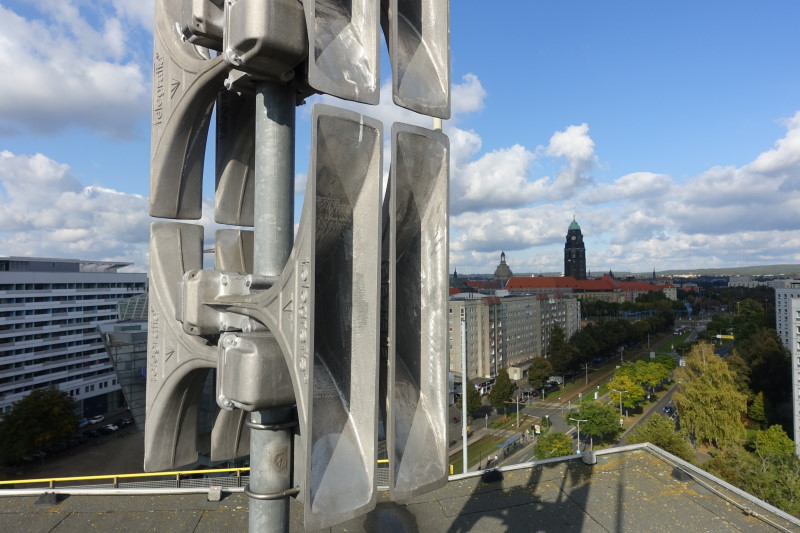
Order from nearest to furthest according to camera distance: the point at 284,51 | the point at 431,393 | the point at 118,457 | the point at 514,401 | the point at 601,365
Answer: the point at 284,51 → the point at 431,393 → the point at 118,457 → the point at 514,401 → the point at 601,365

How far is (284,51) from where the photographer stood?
467cm

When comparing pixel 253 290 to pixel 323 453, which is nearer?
pixel 323 453

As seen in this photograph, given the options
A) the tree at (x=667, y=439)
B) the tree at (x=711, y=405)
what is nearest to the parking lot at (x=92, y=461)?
the tree at (x=667, y=439)

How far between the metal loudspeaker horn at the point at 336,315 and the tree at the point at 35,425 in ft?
128

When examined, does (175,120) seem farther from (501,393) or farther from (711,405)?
(501,393)

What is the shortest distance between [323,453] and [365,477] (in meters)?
0.46

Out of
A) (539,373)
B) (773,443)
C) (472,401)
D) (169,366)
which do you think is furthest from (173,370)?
(539,373)

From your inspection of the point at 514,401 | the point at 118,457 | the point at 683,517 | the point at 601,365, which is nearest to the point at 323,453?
the point at 683,517

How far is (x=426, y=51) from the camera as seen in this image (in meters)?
5.16

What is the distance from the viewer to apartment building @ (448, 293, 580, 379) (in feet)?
193

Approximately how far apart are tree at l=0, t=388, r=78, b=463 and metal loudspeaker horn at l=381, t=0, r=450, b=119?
40.2m

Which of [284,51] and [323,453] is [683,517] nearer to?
[323,453]

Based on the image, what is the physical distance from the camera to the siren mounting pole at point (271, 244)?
203 inches

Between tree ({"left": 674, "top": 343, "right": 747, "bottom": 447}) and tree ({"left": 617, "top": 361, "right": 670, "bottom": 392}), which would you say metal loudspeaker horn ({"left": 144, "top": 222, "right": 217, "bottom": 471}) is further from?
tree ({"left": 617, "top": 361, "right": 670, "bottom": 392})
